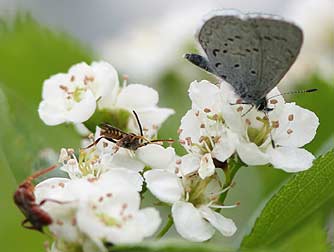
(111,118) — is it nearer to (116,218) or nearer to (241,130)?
(241,130)

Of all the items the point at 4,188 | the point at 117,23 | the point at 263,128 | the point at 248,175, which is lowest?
the point at 117,23

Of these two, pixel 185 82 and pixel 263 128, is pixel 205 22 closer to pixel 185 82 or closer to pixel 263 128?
pixel 263 128

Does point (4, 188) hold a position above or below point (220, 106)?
below

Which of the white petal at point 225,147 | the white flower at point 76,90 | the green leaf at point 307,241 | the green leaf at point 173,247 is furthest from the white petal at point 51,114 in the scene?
the green leaf at point 307,241

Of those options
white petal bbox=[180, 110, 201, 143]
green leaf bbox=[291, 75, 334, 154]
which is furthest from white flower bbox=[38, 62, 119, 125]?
green leaf bbox=[291, 75, 334, 154]

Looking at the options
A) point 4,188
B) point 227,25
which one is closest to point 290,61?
point 227,25

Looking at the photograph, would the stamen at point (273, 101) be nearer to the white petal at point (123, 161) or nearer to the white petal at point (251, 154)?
the white petal at point (251, 154)

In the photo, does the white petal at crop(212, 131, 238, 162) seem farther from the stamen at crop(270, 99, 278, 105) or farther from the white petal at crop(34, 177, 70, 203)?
the white petal at crop(34, 177, 70, 203)
